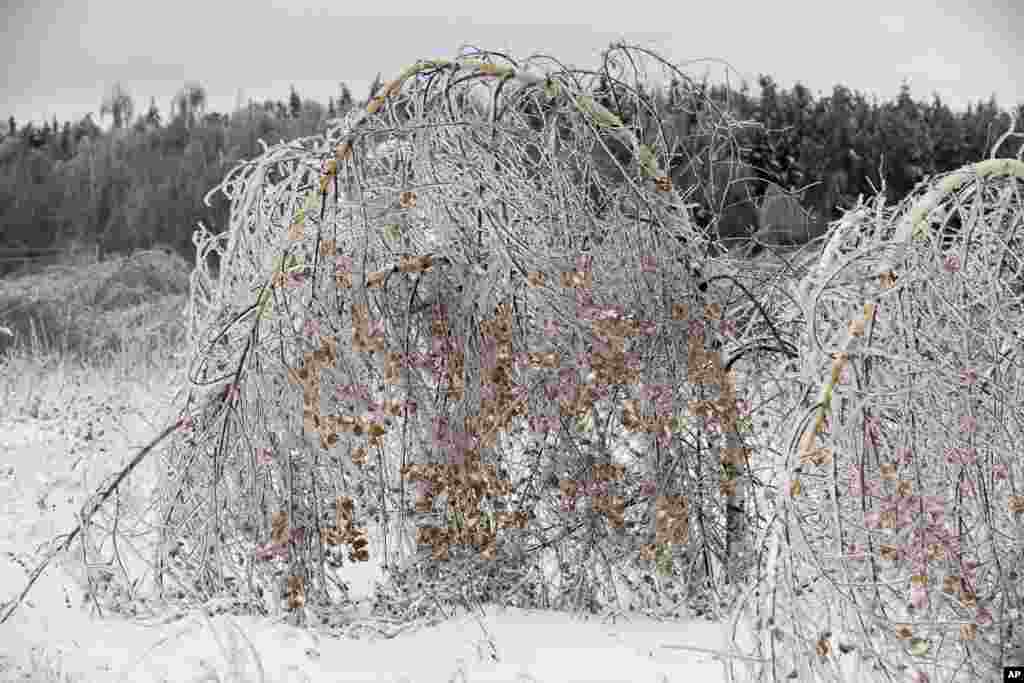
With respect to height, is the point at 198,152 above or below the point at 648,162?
below

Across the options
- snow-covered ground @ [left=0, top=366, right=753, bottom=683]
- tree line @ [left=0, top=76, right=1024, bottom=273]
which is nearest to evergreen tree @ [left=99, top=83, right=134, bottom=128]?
tree line @ [left=0, top=76, right=1024, bottom=273]

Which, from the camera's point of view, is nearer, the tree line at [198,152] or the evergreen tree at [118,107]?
the tree line at [198,152]

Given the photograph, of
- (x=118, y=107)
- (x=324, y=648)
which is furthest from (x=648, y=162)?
(x=118, y=107)

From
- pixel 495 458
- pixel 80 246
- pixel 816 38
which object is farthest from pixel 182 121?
pixel 495 458

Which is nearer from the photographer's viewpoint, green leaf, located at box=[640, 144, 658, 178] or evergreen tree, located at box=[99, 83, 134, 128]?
green leaf, located at box=[640, 144, 658, 178]

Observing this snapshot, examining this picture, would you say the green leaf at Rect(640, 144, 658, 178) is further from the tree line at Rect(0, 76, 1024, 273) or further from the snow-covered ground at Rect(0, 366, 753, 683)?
the tree line at Rect(0, 76, 1024, 273)

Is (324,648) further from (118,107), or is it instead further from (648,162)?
(118,107)

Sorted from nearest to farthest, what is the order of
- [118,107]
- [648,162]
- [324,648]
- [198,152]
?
1. [324,648]
2. [648,162]
3. [198,152]
4. [118,107]

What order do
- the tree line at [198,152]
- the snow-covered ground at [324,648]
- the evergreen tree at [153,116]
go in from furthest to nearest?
the evergreen tree at [153,116] → the tree line at [198,152] → the snow-covered ground at [324,648]

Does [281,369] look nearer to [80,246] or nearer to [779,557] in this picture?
[779,557]

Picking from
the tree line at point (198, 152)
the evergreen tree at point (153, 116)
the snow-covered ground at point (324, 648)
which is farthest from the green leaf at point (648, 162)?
the evergreen tree at point (153, 116)

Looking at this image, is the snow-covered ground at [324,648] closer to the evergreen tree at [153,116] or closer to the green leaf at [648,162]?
the green leaf at [648,162]

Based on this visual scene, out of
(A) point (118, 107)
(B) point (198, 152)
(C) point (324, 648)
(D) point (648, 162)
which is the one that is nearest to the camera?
(C) point (324, 648)

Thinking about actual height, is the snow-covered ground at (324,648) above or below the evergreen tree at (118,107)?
below
